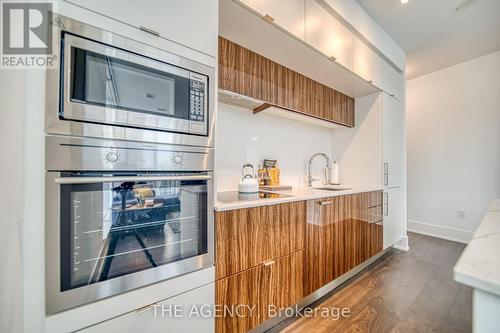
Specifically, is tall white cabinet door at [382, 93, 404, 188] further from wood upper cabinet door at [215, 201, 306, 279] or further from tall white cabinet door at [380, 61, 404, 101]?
wood upper cabinet door at [215, 201, 306, 279]

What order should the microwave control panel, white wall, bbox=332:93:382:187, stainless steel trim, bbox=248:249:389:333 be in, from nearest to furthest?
1. the microwave control panel
2. stainless steel trim, bbox=248:249:389:333
3. white wall, bbox=332:93:382:187

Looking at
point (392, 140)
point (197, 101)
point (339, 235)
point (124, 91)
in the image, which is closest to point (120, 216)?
point (124, 91)

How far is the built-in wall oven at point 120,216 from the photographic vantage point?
0.74m

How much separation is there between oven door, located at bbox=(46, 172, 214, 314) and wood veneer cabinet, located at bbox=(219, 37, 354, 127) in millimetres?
865

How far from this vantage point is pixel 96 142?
802mm

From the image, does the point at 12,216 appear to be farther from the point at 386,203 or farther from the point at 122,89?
the point at 386,203

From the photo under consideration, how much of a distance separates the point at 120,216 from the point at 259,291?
37.0 inches

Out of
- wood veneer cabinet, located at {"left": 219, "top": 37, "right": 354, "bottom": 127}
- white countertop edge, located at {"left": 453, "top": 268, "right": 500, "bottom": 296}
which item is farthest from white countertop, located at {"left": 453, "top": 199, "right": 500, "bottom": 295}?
wood veneer cabinet, located at {"left": 219, "top": 37, "right": 354, "bottom": 127}

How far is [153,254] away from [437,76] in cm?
474

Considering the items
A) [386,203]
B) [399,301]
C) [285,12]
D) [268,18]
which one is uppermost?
[285,12]

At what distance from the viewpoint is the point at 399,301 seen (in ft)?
5.83

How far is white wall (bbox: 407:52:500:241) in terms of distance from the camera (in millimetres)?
2988

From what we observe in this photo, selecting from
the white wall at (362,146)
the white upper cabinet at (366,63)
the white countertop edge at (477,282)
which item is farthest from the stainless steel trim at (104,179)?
the white wall at (362,146)

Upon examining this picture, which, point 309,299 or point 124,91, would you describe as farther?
point 309,299
